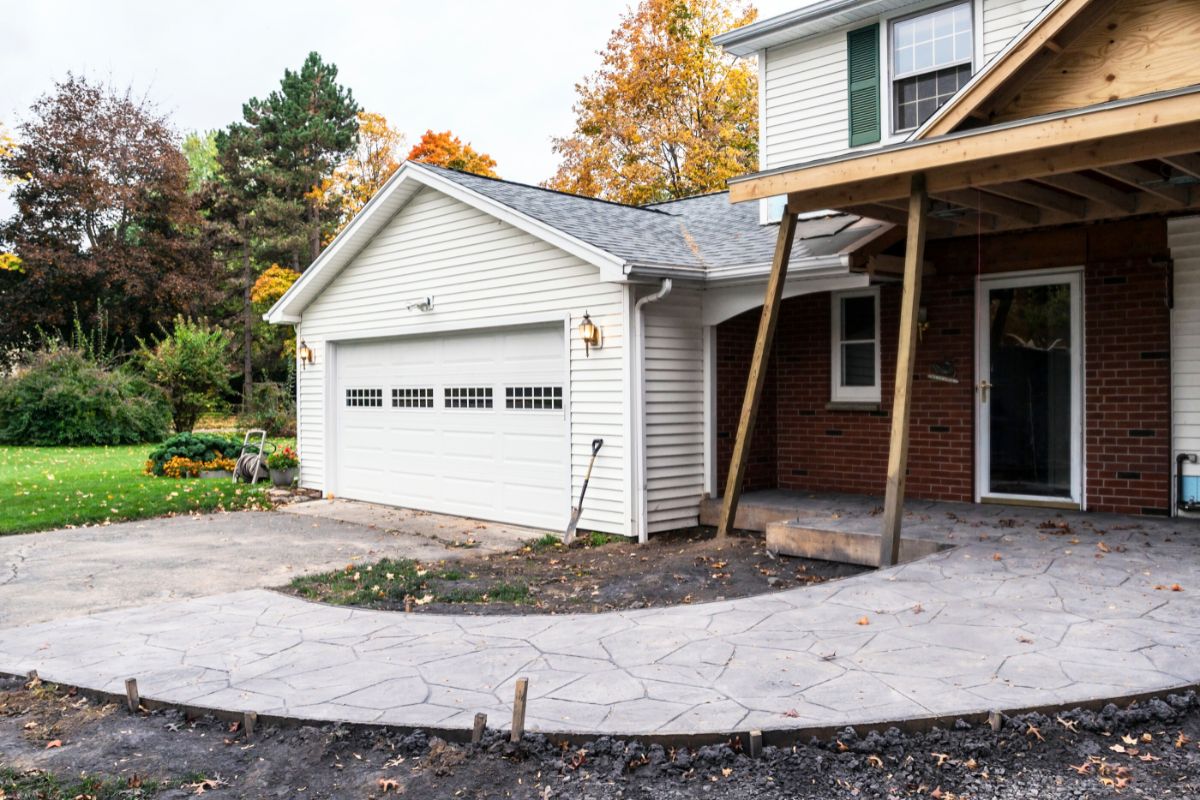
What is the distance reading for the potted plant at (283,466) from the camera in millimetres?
14133

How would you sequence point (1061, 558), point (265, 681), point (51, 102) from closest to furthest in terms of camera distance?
point (265, 681), point (1061, 558), point (51, 102)

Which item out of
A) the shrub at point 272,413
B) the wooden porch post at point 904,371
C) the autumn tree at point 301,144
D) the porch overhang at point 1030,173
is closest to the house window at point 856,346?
the porch overhang at point 1030,173

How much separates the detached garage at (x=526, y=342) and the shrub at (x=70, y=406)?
36.6 feet

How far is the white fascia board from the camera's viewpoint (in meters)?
8.91

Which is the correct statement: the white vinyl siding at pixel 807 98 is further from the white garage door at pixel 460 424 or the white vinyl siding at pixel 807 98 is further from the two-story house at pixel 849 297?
the white garage door at pixel 460 424

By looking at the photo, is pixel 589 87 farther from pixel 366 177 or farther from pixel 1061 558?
pixel 1061 558

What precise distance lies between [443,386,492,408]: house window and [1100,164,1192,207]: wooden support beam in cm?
676

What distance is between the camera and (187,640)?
5.55 metres

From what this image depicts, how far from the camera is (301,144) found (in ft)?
114

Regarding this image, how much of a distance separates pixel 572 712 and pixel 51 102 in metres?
32.6

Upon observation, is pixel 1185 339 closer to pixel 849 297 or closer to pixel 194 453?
pixel 849 297

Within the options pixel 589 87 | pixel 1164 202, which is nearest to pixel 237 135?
pixel 589 87

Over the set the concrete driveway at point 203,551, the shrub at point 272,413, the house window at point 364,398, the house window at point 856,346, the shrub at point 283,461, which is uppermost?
the house window at point 856,346

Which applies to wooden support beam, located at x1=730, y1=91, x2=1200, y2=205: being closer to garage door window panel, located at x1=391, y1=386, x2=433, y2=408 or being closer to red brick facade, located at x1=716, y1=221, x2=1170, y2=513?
red brick facade, located at x1=716, y1=221, x2=1170, y2=513
